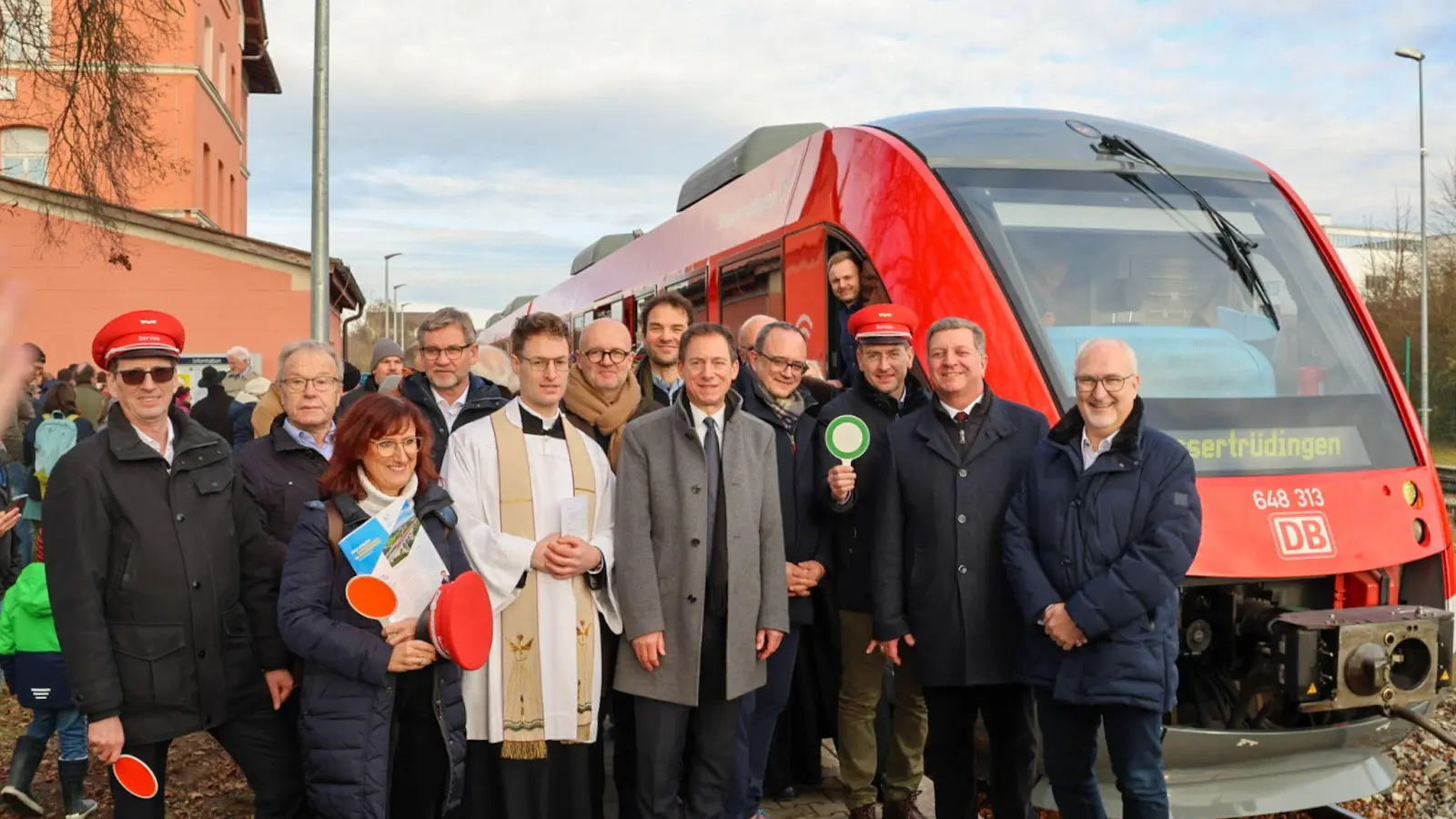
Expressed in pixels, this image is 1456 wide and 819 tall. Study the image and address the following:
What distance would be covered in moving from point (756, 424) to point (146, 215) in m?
18.1

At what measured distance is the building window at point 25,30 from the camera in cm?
820

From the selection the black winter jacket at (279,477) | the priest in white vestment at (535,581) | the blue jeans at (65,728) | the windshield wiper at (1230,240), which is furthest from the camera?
the windshield wiper at (1230,240)

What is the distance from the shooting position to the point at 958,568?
14.4 ft

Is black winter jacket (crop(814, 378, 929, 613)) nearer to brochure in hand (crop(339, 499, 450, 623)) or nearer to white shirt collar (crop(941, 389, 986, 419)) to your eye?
white shirt collar (crop(941, 389, 986, 419))

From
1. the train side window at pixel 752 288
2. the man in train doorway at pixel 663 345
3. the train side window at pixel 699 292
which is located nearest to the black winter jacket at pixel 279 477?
the man in train doorway at pixel 663 345

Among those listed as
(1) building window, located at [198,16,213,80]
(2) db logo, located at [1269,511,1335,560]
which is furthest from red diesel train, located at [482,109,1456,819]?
(1) building window, located at [198,16,213,80]

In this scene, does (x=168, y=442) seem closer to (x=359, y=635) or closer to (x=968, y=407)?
(x=359, y=635)

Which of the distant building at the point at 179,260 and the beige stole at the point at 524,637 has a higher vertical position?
the distant building at the point at 179,260

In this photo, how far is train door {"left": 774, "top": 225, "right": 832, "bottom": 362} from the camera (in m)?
6.76

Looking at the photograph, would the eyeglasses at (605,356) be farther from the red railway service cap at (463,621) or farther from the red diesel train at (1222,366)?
the red diesel train at (1222,366)

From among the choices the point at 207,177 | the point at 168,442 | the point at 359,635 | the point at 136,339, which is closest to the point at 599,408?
the point at 359,635

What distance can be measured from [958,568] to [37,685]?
12.8 ft

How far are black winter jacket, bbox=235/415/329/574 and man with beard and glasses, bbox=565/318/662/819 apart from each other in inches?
37.5

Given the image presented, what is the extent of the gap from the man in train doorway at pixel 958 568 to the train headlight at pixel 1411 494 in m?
1.77
